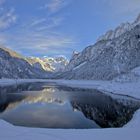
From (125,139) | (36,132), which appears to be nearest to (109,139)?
(125,139)

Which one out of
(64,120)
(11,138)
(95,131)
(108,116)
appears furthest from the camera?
(108,116)

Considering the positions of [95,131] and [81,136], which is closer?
[81,136]

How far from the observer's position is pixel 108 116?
40750mm

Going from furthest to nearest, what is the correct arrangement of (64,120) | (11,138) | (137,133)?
1. (64,120)
2. (137,133)
3. (11,138)

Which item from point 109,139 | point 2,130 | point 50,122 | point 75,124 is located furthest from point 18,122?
point 109,139

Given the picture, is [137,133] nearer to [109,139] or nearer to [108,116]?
[109,139]

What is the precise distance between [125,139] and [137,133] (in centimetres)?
266

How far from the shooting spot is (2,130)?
2488 cm

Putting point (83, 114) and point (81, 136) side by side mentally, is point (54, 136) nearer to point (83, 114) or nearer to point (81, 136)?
point (81, 136)

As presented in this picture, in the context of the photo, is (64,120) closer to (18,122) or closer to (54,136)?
(18,122)

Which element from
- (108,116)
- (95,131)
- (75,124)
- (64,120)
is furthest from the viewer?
(108,116)

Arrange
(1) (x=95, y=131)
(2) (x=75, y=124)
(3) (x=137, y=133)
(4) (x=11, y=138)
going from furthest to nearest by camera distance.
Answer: (2) (x=75, y=124)
(1) (x=95, y=131)
(3) (x=137, y=133)
(4) (x=11, y=138)

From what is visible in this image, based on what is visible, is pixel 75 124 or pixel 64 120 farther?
pixel 64 120

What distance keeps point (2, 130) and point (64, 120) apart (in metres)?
12.7
